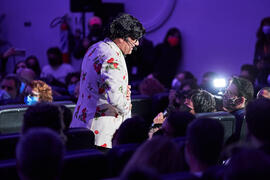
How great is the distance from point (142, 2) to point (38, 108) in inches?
215

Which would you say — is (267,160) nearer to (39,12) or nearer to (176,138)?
(176,138)

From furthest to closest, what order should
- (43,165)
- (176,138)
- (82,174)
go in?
(176,138)
(82,174)
(43,165)

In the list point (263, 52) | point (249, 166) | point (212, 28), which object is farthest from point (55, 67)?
point (249, 166)

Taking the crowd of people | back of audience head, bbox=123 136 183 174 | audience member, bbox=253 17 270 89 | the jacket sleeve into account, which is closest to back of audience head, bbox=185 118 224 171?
the crowd of people

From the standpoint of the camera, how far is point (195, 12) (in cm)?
655

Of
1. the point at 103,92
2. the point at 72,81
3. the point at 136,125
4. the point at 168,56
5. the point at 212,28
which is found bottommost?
the point at 72,81

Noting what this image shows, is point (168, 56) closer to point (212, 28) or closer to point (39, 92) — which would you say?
point (212, 28)

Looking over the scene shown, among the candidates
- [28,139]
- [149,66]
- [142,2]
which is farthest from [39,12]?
[28,139]

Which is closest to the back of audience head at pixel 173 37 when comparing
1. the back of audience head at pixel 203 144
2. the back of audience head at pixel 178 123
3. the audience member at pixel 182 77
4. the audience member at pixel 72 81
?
the audience member at pixel 182 77

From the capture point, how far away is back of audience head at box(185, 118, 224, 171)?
1690 mm

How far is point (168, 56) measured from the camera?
21.9 ft

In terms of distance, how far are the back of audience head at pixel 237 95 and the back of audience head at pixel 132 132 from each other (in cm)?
118

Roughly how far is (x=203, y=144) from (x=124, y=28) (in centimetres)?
109

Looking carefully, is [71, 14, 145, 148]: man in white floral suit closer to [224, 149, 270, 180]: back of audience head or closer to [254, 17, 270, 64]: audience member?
[224, 149, 270, 180]: back of audience head
